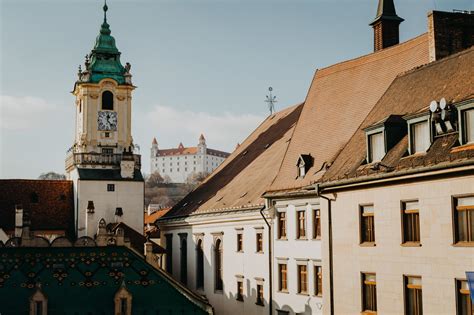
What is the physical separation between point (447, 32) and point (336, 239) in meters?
10.1

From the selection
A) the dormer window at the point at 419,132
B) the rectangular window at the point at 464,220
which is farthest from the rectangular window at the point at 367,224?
the rectangular window at the point at 464,220

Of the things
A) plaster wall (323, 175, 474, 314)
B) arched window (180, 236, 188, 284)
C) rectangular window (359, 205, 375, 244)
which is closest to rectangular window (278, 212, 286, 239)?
plaster wall (323, 175, 474, 314)

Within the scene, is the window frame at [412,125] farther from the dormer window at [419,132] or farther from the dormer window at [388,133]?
the dormer window at [388,133]

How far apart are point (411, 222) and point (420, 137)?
9.40 ft

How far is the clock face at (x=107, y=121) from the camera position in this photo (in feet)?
229

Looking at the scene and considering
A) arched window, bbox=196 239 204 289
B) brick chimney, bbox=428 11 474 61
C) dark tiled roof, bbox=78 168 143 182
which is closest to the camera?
brick chimney, bbox=428 11 474 61

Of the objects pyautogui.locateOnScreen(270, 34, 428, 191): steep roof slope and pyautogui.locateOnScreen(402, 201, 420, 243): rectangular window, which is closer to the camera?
pyautogui.locateOnScreen(402, 201, 420, 243): rectangular window

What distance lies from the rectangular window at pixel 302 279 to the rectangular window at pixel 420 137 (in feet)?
40.1

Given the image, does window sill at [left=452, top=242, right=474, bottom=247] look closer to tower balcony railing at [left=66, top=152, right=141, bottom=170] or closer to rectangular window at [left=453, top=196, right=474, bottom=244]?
rectangular window at [left=453, top=196, right=474, bottom=244]

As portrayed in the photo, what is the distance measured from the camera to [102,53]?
234 ft

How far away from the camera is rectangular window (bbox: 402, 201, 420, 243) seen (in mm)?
24875

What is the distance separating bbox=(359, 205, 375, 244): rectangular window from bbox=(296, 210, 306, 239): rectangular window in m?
7.81

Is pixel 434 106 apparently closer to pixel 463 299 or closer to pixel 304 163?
pixel 463 299

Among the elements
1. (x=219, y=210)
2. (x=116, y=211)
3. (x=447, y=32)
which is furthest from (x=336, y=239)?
(x=116, y=211)
